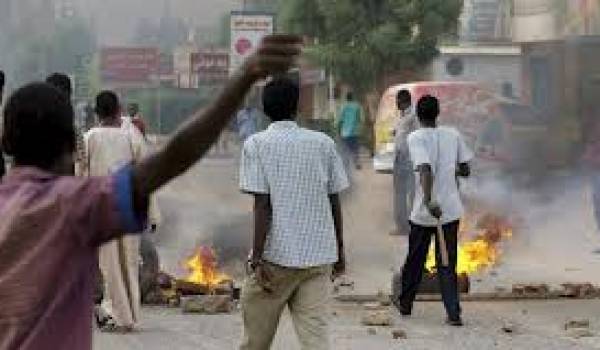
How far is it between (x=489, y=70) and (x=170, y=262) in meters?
26.0

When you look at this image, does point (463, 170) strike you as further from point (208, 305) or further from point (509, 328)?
point (208, 305)

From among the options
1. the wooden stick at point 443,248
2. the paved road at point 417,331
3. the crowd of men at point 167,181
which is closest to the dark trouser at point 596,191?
the crowd of men at point 167,181

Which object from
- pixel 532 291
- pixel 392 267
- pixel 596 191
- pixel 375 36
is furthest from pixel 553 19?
pixel 532 291

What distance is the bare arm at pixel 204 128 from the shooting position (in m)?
2.90

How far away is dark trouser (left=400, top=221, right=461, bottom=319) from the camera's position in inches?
354


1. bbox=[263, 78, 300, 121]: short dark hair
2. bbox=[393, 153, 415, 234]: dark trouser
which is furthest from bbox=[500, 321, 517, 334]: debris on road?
bbox=[393, 153, 415, 234]: dark trouser

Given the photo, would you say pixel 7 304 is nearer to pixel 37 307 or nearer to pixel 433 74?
pixel 37 307

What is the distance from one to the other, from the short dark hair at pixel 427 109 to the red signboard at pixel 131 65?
48393mm

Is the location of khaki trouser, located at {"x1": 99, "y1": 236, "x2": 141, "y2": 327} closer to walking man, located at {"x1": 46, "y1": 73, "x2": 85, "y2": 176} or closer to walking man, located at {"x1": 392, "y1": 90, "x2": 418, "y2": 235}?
walking man, located at {"x1": 46, "y1": 73, "x2": 85, "y2": 176}

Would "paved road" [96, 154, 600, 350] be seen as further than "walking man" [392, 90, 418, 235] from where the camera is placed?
No

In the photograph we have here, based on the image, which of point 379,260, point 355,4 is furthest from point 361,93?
point 379,260

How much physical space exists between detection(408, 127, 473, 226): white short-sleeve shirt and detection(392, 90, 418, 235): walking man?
4915 millimetres

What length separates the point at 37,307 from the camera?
296 centimetres

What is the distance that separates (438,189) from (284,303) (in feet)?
9.56
